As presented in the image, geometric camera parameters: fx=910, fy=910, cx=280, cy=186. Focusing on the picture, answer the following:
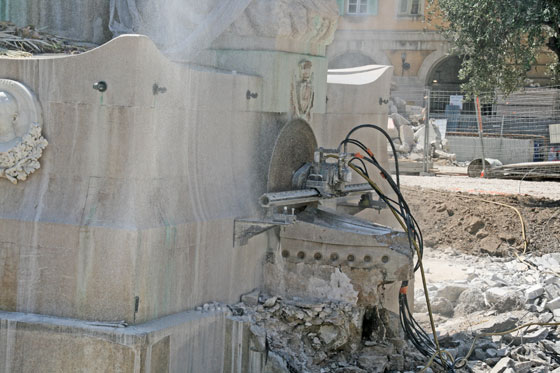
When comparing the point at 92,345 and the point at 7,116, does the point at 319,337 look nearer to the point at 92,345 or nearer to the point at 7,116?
the point at 92,345

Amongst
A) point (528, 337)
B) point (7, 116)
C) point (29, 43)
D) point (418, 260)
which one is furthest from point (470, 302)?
point (7, 116)

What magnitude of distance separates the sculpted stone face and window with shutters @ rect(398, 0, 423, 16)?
1151 inches

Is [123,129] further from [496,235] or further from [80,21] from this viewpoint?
[496,235]

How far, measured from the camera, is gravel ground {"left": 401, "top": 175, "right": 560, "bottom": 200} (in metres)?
17.3

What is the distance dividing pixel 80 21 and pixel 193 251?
11.9ft

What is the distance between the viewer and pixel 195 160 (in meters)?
7.35

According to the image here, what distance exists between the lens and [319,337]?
8109 mm

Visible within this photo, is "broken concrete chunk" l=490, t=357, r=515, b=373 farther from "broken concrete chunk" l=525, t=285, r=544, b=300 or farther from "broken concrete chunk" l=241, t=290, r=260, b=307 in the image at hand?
"broken concrete chunk" l=241, t=290, r=260, b=307

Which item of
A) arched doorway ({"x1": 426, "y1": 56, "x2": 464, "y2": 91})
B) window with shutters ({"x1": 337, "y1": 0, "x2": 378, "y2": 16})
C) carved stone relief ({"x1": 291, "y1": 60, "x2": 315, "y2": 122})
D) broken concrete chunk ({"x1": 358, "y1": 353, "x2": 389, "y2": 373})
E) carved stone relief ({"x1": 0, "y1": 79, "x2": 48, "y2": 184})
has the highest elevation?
window with shutters ({"x1": 337, "y1": 0, "x2": 378, "y2": 16})

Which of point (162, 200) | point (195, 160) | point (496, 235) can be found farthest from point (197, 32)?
point (496, 235)

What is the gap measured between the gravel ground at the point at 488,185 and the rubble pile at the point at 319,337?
8.77 meters

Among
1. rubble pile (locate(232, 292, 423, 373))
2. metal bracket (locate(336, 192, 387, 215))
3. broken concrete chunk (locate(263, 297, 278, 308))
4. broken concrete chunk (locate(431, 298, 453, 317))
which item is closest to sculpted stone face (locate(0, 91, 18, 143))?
rubble pile (locate(232, 292, 423, 373))

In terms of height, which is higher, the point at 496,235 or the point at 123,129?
the point at 123,129

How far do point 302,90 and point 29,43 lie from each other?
2.56 metres
